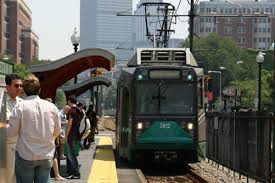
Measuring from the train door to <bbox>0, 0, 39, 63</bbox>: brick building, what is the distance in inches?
5226

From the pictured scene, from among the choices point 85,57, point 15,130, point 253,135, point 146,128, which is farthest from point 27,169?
point 146,128

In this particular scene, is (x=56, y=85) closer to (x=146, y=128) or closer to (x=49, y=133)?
(x=146, y=128)

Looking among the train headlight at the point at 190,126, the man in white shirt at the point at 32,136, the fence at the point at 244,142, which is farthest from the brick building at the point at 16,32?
the man in white shirt at the point at 32,136

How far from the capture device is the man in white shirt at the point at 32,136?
25.9ft

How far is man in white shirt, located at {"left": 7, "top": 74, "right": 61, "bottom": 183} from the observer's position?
310 inches

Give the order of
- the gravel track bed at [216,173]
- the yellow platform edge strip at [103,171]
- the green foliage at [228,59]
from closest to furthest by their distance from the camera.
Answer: the yellow platform edge strip at [103,171]
the gravel track bed at [216,173]
the green foliage at [228,59]

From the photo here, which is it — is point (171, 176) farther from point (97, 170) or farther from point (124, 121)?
point (97, 170)

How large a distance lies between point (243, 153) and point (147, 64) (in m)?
4.78

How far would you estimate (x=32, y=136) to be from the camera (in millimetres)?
7902

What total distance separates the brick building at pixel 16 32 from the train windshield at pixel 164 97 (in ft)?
441

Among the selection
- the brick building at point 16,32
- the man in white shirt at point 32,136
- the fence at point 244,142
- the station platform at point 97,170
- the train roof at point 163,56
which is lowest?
the station platform at point 97,170

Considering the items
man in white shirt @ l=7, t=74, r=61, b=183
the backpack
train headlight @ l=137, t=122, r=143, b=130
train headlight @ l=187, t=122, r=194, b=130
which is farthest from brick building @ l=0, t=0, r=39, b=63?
man in white shirt @ l=7, t=74, r=61, b=183

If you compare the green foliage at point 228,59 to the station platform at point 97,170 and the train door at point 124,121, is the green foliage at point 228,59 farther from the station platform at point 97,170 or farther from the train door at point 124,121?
the station platform at point 97,170

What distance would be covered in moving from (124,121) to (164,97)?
2035 mm
